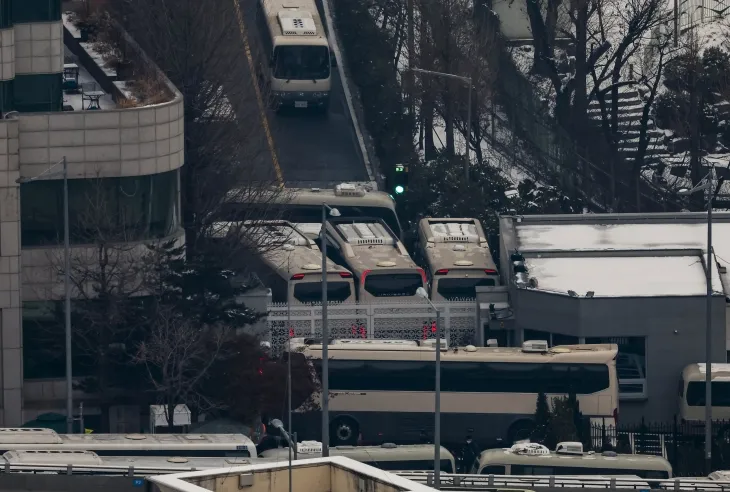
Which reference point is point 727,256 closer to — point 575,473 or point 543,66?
point 575,473

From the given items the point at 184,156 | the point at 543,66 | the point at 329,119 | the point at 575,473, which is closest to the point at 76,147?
the point at 184,156

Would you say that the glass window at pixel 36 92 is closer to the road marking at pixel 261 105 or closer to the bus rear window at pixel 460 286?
the bus rear window at pixel 460 286

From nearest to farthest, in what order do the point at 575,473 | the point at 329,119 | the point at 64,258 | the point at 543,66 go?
the point at 575,473 → the point at 64,258 → the point at 329,119 → the point at 543,66

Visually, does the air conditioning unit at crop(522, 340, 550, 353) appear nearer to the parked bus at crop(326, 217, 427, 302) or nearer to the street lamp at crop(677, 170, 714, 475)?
the street lamp at crop(677, 170, 714, 475)

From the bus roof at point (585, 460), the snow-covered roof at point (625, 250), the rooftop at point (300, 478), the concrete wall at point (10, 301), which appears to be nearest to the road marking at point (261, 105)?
the snow-covered roof at point (625, 250)

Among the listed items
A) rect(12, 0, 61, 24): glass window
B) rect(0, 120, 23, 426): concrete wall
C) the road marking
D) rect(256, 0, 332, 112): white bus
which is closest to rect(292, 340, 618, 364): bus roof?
rect(0, 120, 23, 426): concrete wall

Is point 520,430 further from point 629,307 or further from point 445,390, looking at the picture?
point 629,307

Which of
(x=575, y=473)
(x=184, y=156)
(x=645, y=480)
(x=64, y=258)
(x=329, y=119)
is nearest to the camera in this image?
(x=645, y=480)
